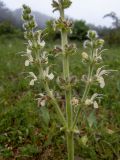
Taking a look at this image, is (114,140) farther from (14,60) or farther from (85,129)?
(14,60)

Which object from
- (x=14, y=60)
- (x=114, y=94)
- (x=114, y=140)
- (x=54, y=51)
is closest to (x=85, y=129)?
(x=114, y=140)

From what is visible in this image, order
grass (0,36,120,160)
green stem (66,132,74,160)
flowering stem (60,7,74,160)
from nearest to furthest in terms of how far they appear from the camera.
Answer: flowering stem (60,7,74,160) < green stem (66,132,74,160) < grass (0,36,120,160)

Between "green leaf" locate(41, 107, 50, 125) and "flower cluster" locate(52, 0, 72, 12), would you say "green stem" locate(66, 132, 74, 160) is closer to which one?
"flower cluster" locate(52, 0, 72, 12)

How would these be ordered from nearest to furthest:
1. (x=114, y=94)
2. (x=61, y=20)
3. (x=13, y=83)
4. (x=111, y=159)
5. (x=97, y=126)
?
(x=61, y=20) < (x=111, y=159) < (x=97, y=126) < (x=114, y=94) < (x=13, y=83)

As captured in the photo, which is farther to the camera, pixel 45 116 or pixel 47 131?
pixel 45 116

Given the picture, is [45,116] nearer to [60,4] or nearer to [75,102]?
[75,102]

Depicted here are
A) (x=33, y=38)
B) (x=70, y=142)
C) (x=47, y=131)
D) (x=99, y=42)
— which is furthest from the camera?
(x=47, y=131)

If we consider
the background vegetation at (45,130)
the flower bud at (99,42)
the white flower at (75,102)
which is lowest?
the background vegetation at (45,130)

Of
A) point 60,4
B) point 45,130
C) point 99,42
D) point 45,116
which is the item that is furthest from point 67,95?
point 45,116

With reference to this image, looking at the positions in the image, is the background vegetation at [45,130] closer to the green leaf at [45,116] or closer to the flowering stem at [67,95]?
the green leaf at [45,116]

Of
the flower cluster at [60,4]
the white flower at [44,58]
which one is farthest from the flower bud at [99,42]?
the white flower at [44,58]

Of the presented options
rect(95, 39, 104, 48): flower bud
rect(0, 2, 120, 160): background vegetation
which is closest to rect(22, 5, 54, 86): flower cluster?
rect(95, 39, 104, 48): flower bud
